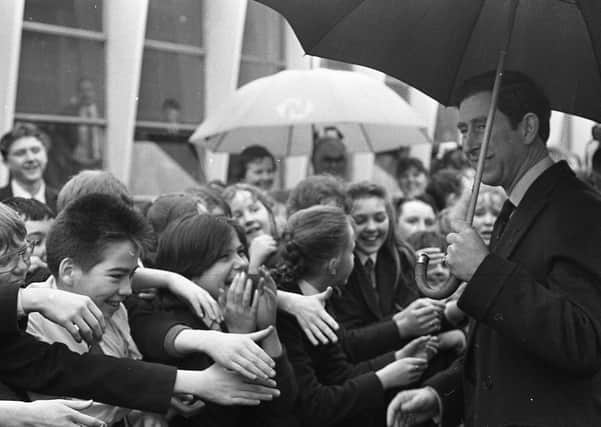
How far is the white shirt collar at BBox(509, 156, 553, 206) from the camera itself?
10.7 feet

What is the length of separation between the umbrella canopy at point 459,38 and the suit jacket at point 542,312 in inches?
18.5

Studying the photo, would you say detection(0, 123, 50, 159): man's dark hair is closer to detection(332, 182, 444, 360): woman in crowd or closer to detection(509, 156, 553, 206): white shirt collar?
detection(332, 182, 444, 360): woman in crowd

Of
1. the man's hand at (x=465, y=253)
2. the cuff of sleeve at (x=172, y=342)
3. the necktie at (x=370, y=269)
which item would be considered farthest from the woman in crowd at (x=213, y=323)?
the necktie at (x=370, y=269)

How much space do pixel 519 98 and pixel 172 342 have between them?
130cm

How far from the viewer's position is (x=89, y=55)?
1144 centimetres

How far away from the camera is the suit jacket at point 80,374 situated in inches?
115

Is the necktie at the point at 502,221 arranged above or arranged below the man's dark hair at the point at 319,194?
above

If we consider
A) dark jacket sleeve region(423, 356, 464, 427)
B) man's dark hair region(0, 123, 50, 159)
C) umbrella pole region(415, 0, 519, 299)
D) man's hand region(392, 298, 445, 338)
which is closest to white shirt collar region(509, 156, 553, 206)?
umbrella pole region(415, 0, 519, 299)

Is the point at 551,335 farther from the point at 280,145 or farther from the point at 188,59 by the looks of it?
the point at 188,59

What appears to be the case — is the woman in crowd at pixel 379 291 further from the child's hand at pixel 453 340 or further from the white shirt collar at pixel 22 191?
the white shirt collar at pixel 22 191

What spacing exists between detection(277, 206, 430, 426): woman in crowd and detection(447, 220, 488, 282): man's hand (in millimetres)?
981

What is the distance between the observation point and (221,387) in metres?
3.04

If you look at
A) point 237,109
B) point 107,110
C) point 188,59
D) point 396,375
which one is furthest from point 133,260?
point 188,59

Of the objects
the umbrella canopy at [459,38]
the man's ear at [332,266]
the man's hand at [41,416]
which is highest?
the umbrella canopy at [459,38]
